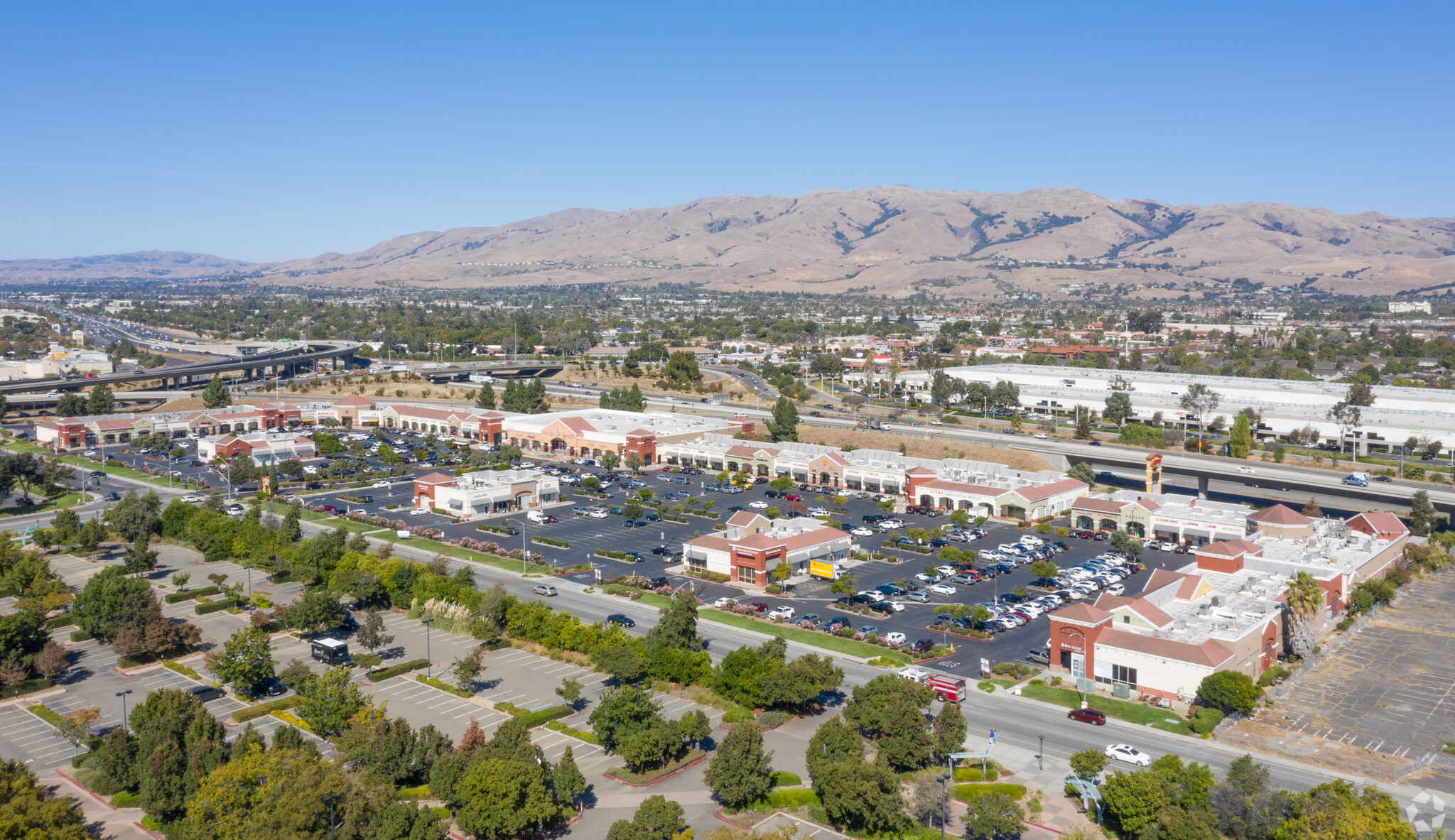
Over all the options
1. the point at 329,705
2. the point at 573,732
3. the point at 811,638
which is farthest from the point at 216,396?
the point at 573,732

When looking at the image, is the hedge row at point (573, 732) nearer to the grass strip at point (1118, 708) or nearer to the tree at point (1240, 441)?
the grass strip at point (1118, 708)

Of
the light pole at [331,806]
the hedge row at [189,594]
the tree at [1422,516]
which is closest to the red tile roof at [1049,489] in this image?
the tree at [1422,516]

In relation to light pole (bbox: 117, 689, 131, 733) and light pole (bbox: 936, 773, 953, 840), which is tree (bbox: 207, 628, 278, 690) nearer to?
light pole (bbox: 117, 689, 131, 733)

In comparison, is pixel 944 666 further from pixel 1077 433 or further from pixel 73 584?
pixel 1077 433

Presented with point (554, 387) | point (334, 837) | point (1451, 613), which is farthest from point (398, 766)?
point (554, 387)

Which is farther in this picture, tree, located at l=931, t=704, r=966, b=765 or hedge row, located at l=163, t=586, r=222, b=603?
hedge row, located at l=163, t=586, r=222, b=603

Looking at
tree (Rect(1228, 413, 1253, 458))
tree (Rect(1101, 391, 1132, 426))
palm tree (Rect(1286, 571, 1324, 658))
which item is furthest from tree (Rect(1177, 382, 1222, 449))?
palm tree (Rect(1286, 571, 1324, 658))
